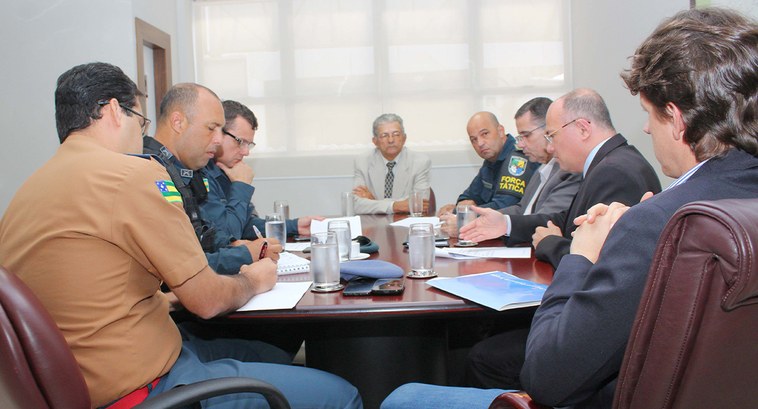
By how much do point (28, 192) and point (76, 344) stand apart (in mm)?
346

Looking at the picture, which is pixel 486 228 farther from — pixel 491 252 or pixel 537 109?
pixel 537 109

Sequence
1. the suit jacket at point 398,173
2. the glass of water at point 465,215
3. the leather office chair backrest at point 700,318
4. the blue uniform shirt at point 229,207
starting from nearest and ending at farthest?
the leather office chair backrest at point 700,318
the glass of water at point 465,215
the blue uniform shirt at point 229,207
the suit jacket at point 398,173

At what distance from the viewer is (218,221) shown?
2.65 metres

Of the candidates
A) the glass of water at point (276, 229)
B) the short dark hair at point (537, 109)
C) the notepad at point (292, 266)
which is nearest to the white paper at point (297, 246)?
the glass of water at point (276, 229)

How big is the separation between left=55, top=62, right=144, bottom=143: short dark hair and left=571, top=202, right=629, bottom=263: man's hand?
114 centimetres

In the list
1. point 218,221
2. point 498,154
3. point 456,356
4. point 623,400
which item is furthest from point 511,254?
point 498,154

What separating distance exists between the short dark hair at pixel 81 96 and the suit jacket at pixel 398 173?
3.16m

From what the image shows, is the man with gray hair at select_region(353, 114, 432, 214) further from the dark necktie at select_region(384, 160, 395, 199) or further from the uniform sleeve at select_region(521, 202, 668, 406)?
the uniform sleeve at select_region(521, 202, 668, 406)

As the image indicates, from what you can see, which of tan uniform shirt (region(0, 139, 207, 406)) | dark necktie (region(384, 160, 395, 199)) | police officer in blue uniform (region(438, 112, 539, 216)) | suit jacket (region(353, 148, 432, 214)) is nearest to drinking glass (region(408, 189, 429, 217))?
police officer in blue uniform (region(438, 112, 539, 216))

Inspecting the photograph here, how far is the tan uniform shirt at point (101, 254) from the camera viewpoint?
4.20 ft

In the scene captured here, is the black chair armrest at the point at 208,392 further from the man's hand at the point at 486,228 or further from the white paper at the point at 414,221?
the white paper at the point at 414,221

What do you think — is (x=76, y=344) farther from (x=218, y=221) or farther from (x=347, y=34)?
(x=347, y=34)

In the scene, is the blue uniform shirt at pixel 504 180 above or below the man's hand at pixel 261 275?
above

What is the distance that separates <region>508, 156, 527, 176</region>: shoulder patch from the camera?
3906mm
